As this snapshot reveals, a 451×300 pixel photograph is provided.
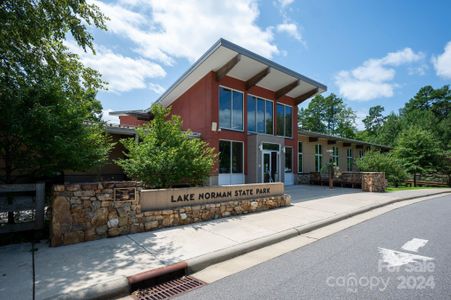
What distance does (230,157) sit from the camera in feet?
50.2

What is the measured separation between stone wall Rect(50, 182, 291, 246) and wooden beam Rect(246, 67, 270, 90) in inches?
418

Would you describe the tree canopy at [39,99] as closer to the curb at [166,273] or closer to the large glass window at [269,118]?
the curb at [166,273]

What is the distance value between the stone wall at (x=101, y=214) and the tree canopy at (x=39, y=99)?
1023 mm

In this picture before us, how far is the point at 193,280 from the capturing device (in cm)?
393

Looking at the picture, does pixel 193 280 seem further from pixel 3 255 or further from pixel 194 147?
pixel 194 147

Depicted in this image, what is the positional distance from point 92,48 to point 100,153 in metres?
3.40

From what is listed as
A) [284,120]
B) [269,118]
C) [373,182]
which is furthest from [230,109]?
[373,182]

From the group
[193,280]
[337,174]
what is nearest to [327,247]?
[193,280]

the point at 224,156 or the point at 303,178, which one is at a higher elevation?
the point at 224,156

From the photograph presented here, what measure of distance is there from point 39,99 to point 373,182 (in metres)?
16.8

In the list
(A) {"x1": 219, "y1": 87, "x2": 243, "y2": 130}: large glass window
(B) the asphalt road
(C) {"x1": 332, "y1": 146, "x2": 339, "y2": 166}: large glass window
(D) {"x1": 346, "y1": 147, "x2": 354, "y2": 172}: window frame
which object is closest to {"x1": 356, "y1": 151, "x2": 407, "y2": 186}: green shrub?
(C) {"x1": 332, "y1": 146, "x2": 339, "y2": 166}: large glass window

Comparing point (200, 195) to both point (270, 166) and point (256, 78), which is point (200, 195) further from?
point (256, 78)

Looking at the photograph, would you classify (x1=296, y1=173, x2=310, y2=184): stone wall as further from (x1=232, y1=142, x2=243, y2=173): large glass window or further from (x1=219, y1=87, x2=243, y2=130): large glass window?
(x1=219, y1=87, x2=243, y2=130): large glass window

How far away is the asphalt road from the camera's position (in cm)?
339
